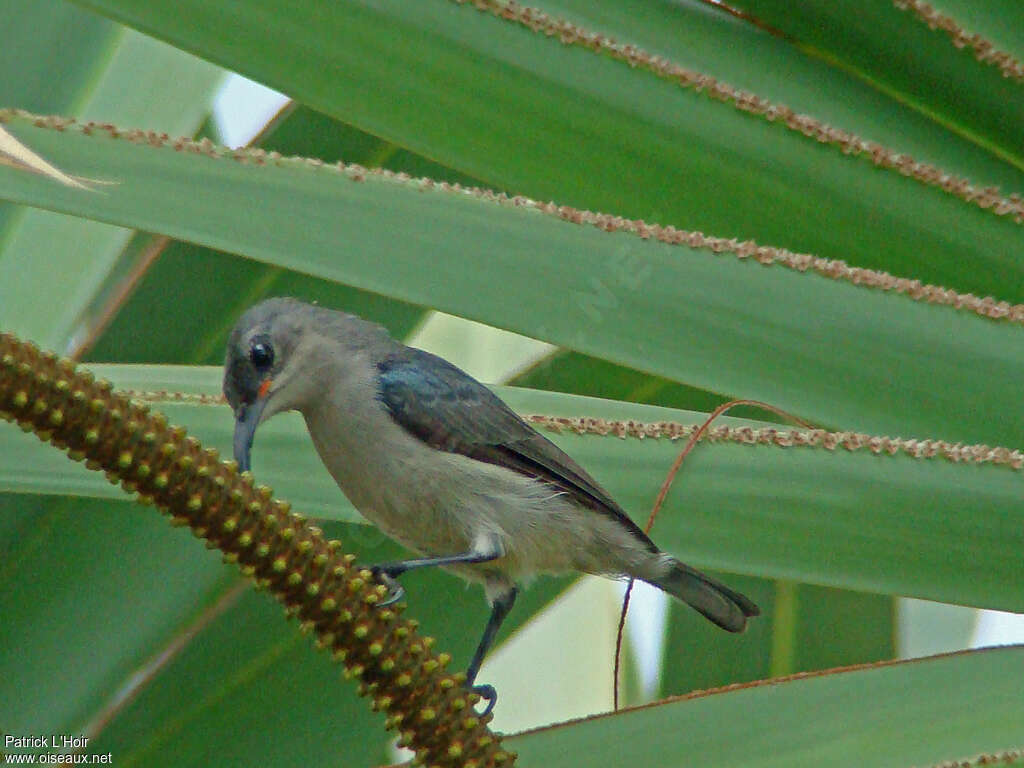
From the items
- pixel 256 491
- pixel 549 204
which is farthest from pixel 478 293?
pixel 256 491

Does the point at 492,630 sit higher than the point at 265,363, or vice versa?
the point at 265,363

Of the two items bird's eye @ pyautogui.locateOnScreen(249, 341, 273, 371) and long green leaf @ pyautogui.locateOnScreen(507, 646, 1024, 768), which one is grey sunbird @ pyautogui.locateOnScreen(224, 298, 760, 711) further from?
long green leaf @ pyautogui.locateOnScreen(507, 646, 1024, 768)

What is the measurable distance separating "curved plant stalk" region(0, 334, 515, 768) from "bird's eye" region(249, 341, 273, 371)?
3.32ft

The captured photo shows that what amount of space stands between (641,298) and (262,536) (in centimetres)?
60

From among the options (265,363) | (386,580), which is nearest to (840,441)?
(386,580)

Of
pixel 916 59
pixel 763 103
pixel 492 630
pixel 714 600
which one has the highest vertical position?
pixel 916 59

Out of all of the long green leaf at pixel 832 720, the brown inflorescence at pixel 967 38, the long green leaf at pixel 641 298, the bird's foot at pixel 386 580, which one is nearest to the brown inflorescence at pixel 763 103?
the brown inflorescence at pixel 967 38

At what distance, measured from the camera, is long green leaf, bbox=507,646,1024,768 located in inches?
49.1

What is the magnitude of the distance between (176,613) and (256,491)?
1.22 meters

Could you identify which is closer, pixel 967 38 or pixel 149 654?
pixel 967 38

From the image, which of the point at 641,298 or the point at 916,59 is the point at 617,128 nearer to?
the point at 641,298

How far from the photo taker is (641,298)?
1642 mm

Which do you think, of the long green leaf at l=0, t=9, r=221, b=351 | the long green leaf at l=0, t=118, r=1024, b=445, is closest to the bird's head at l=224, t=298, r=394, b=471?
the long green leaf at l=0, t=9, r=221, b=351

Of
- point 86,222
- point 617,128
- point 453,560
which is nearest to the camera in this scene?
point 617,128
